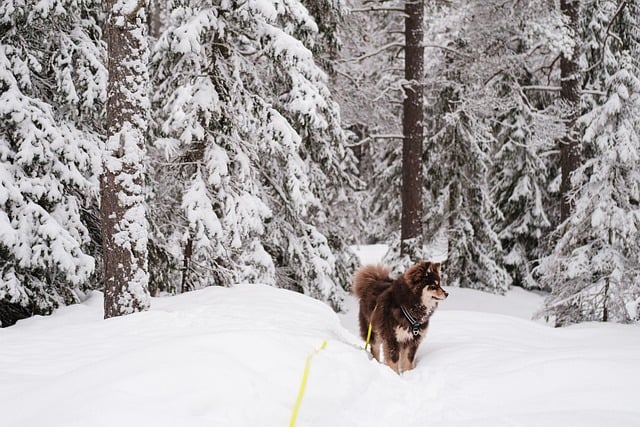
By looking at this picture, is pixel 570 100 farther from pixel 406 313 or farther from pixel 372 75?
pixel 406 313

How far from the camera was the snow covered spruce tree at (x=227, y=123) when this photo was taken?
29.9 feet

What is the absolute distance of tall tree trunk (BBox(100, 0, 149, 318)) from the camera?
6598 millimetres

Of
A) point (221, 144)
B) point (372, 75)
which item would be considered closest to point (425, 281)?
point (221, 144)

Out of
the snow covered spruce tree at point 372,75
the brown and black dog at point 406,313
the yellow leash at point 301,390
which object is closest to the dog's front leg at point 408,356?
the brown and black dog at point 406,313

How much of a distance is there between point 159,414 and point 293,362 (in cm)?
150

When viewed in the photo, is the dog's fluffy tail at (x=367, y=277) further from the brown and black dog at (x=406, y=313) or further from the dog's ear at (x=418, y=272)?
the dog's ear at (x=418, y=272)

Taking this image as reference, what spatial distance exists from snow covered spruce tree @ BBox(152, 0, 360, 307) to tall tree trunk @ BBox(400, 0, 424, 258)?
2297 millimetres

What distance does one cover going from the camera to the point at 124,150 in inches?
262

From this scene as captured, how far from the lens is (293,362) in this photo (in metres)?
4.74

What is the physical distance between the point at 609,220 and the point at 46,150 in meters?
9.69

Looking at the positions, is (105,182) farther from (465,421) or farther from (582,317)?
(582,317)

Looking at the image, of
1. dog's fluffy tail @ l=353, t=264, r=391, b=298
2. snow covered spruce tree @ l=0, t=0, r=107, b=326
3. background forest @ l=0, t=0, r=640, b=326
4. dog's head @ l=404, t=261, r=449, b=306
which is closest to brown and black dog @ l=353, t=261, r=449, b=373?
dog's head @ l=404, t=261, r=449, b=306

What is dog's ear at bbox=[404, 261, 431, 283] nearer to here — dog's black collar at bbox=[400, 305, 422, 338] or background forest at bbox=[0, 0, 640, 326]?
dog's black collar at bbox=[400, 305, 422, 338]

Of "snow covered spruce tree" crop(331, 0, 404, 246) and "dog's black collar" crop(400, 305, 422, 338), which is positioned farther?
"snow covered spruce tree" crop(331, 0, 404, 246)
